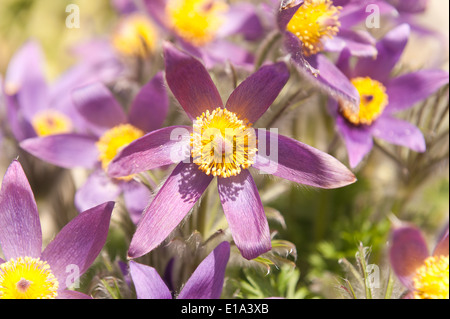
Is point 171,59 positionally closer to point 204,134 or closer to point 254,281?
point 204,134

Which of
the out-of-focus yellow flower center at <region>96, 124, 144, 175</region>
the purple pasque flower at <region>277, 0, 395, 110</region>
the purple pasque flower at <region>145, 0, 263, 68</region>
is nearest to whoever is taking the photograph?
the purple pasque flower at <region>277, 0, 395, 110</region>

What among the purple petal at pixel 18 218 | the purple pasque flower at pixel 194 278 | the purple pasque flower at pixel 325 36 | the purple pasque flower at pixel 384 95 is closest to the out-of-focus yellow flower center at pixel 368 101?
the purple pasque flower at pixel 384 95

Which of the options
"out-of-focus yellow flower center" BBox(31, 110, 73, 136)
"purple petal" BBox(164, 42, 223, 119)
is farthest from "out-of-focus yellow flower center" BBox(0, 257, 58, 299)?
"out-of-focus yellow flower center" BBox(31, 110, 73, 136)

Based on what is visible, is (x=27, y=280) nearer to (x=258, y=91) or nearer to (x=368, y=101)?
(x=258, y=91)

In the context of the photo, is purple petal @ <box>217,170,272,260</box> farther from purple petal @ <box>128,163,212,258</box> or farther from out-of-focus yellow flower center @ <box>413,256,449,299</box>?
out-of-focus yellow flower center @ <box>413,256,449,299</box>

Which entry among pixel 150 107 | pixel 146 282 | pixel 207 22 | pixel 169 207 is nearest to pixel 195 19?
pixel 207 22

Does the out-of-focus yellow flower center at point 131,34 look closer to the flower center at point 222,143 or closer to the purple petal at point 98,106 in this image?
the purple petal at point 98,106

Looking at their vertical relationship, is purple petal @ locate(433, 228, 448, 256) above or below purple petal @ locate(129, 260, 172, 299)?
below
